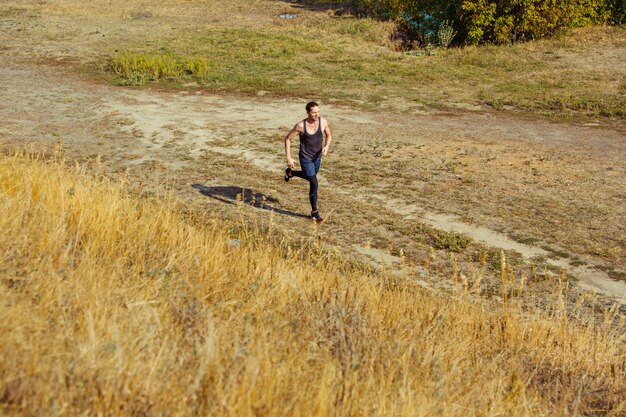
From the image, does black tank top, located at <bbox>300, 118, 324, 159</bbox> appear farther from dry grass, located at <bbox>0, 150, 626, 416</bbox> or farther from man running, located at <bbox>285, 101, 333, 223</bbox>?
dry grass, located at <bbox>0, 150, 626, 416</bbox>

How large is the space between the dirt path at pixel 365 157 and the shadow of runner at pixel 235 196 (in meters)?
0.05

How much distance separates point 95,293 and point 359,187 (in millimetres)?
7945

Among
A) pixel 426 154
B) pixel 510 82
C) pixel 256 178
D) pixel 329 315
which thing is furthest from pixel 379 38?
pixel 329 315

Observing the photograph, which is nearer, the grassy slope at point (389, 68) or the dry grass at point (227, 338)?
the dry grass at point (227, 338)

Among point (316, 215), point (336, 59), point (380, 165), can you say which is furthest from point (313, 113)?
point (336, 59)

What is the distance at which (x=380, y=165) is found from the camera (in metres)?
13.3

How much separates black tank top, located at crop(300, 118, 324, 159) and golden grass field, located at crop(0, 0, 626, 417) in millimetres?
979

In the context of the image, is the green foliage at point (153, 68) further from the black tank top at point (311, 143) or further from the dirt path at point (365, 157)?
the black tank top at point (311, 143)

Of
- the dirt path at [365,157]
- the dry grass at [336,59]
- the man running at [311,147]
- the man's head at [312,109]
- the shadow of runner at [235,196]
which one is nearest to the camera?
the man's head at [312,109]

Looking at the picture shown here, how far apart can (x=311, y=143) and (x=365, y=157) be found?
3660 millimetres

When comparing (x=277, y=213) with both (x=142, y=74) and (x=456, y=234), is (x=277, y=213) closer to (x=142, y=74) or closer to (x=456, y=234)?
(x=456, y=234)

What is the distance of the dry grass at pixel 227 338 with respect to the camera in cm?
347

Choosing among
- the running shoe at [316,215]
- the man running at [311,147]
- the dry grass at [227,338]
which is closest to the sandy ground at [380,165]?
the running shoe at [316,215]

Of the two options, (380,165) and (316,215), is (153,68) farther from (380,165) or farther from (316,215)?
(316,215)
